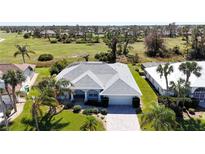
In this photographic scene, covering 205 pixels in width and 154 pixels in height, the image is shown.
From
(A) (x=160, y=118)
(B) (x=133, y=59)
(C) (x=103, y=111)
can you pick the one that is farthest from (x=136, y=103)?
(B) (x=133, y=59)

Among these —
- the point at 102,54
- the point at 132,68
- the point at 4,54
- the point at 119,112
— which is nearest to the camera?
the point at 119,112

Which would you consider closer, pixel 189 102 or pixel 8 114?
pixel 8 114

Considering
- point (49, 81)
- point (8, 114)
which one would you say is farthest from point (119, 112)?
point (8, 114)

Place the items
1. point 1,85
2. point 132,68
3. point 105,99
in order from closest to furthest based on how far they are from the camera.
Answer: point 105,99 → point 1,85 → point 132,68

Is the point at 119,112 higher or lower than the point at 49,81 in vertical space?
lower

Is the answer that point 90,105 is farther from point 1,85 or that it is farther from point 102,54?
point 102,54

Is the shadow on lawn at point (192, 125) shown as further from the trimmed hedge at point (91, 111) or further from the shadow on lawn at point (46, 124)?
the shadow on lawn at point (46, 124)

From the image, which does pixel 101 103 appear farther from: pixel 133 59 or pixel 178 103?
pixel 133 59

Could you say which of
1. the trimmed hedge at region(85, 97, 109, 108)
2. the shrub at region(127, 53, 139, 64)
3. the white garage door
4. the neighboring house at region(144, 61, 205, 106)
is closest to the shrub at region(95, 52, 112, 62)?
the shrub at region(127, 53, 139, 64)
